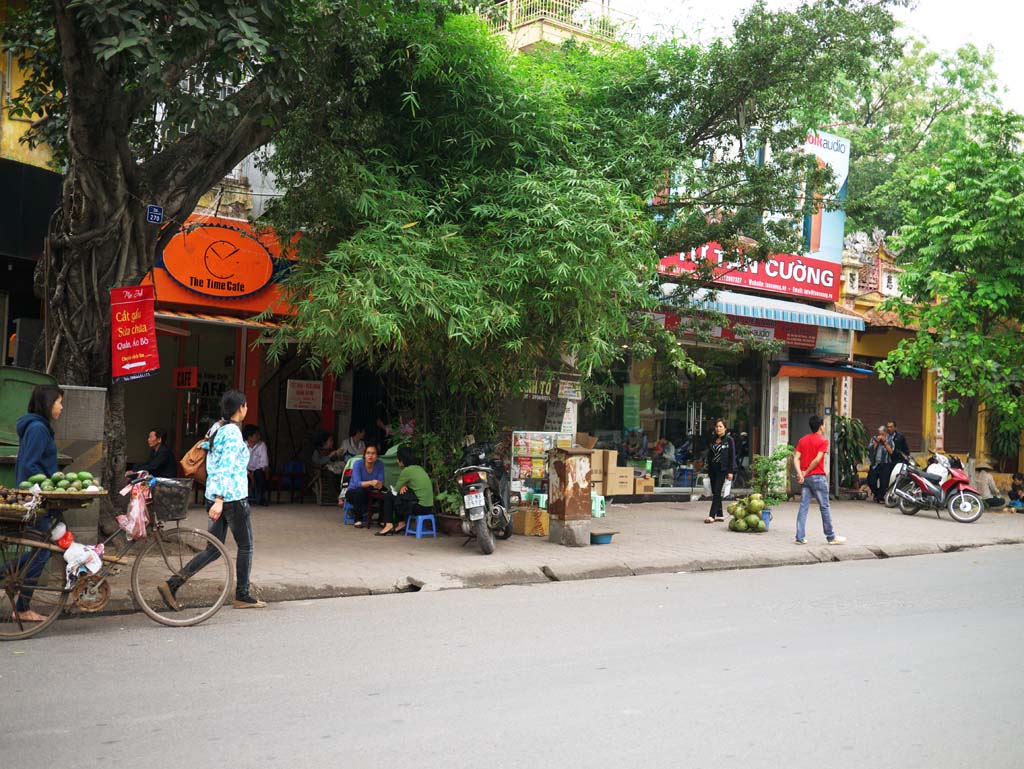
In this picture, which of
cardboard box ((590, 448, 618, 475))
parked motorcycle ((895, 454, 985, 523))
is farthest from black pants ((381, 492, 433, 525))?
parked motorcycle ((895, 454, 985, 523))

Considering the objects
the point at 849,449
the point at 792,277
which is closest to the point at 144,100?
the point at 792,277

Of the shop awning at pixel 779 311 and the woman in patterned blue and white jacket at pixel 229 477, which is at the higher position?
the shop awning at pixel 779 311

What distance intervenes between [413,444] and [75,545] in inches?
257

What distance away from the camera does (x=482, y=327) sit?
33.1 feet

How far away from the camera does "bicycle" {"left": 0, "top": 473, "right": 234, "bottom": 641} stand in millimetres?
6676

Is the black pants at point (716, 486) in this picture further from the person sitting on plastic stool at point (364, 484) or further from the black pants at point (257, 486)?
the black pants at point (257, 486)

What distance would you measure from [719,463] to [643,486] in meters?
3.48

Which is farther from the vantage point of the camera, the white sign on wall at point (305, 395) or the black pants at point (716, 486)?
the white sign on wall at point (305, 395)

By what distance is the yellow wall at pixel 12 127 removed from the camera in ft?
43.5

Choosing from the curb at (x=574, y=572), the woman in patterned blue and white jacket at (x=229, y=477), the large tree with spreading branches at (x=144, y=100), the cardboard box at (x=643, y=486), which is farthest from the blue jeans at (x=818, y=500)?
the woman in patterned blue and white jacket at (x=229, y=477)

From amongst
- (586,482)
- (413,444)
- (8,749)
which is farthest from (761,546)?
(8,749)

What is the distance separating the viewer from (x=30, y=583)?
22.1 ft

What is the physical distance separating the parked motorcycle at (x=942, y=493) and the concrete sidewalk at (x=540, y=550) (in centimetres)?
46

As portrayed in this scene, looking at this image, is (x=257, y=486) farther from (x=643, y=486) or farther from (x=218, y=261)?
(x=643, y=486)
